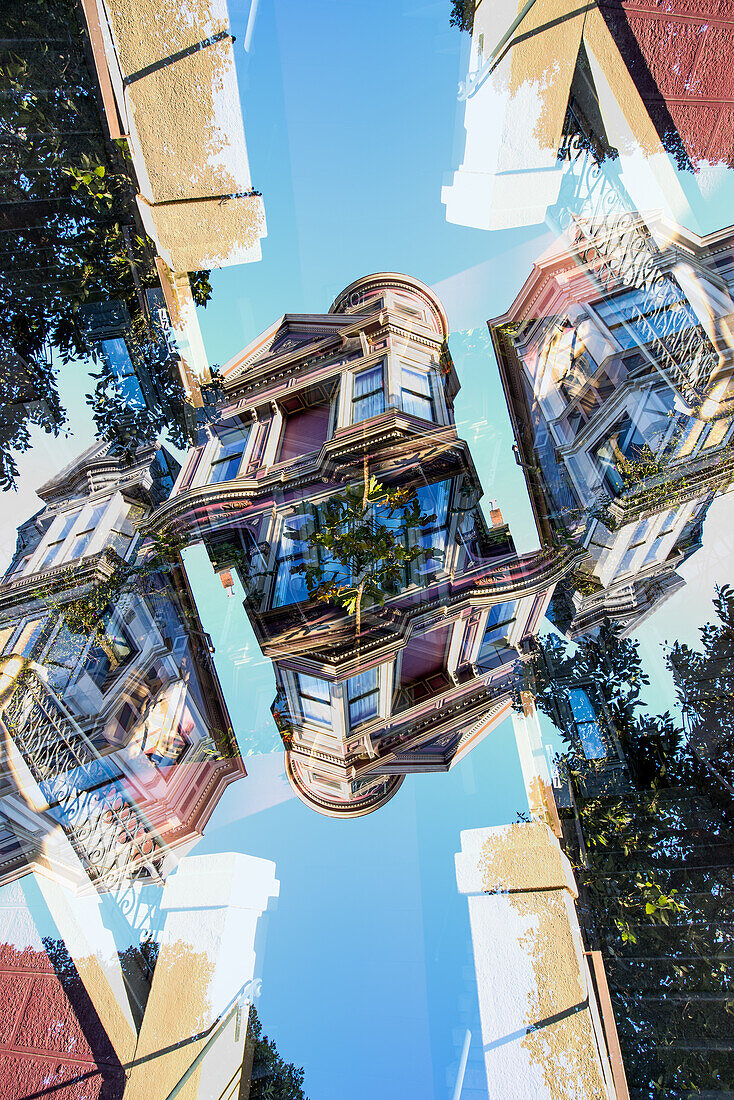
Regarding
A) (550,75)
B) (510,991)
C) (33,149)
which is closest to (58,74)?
(33,149)

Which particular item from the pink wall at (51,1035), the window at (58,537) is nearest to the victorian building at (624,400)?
the window at (58,537)

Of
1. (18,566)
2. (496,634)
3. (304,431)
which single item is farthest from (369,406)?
(18,566)

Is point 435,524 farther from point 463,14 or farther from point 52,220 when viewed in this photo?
point 463,14

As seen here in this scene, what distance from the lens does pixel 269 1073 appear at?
14.9 feet

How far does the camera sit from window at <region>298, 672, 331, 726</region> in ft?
15.0

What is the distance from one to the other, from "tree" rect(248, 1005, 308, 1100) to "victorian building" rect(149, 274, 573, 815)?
229 centimetres

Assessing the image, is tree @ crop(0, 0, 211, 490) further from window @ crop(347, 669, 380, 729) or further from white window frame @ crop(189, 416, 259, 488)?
window @ crop(347, 669, 380, 729)

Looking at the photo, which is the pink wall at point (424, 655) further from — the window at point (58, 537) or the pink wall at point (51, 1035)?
the pink wall at point (51, 1035)

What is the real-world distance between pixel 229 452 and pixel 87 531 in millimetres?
1662

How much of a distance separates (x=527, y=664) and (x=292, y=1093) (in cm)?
501

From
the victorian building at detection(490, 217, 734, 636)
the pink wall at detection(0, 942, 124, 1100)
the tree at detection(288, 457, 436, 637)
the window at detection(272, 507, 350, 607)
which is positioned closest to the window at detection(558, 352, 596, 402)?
the victorian building at detection(490, 217, 734, 636)

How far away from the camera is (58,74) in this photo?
12.0 ft

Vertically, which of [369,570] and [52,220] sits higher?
[52,220]

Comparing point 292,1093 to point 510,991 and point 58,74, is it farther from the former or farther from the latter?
point 58,74
